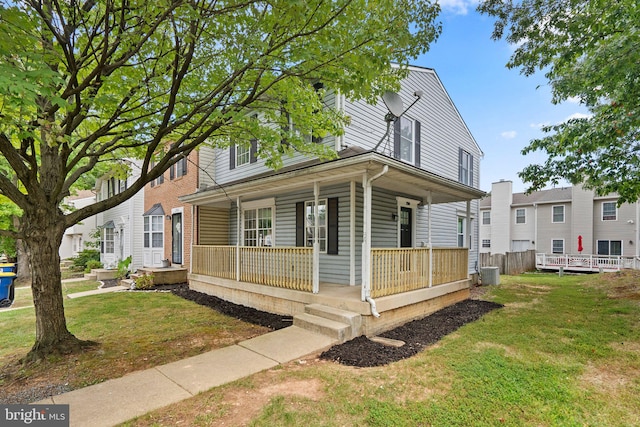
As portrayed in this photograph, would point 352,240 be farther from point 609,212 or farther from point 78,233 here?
point 78,233

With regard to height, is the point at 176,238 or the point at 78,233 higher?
the point at 176,238

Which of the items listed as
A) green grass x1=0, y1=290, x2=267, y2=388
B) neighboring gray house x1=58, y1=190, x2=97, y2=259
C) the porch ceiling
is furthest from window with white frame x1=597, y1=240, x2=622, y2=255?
neighboring gray house x1=58, y1=190, x2=97, y2=259

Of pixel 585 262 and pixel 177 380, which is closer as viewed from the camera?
pixel 177 380

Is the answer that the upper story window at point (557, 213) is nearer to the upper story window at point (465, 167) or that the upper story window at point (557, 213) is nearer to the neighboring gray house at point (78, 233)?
the upper story window at point (465, 167)

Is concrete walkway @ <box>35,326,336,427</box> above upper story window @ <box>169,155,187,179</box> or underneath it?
underneath

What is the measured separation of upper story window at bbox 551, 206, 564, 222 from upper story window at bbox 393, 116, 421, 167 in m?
18.9

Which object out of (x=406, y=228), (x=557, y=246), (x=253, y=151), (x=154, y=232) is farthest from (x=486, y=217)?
(x=154, y=232)

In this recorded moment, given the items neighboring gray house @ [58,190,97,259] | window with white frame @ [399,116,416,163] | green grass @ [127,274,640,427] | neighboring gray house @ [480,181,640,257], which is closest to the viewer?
green grass @ [127,274,640,427]

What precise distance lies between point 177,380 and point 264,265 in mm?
4298

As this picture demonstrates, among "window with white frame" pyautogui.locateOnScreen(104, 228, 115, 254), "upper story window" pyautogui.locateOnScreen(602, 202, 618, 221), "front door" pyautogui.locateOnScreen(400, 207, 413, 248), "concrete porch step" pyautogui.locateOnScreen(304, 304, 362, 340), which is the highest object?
"upper story window" pyautogui.locateOnScreen(602, 202, 618, 221)

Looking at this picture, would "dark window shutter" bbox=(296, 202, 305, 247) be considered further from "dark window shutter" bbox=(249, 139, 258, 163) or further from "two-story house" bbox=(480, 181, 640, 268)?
"two-story house" bbox=(480, 181, 640, 268)

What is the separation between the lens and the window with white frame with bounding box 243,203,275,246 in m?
10.3

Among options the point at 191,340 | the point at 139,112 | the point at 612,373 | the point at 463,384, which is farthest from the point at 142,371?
the point at 612,373

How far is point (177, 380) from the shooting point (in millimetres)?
3941
